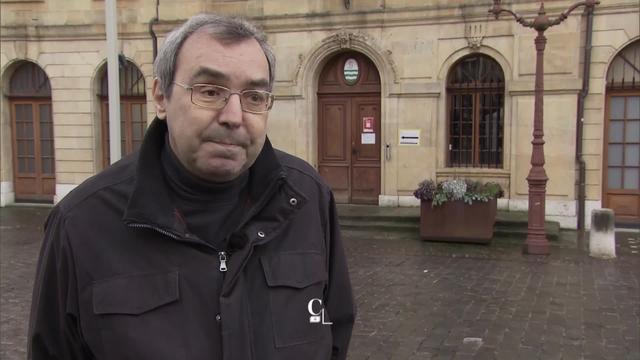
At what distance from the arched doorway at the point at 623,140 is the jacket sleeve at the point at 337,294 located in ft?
38.0

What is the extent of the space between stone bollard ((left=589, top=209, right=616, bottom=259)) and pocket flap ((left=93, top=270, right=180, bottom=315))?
29.7 ft

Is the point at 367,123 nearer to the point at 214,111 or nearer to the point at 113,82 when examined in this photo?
the point at 113,82

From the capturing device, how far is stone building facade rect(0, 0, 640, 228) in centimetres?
1203

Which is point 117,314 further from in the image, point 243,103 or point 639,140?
point 639,140

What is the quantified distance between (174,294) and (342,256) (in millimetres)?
775

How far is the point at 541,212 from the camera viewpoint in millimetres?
9672

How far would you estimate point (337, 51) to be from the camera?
1352cm

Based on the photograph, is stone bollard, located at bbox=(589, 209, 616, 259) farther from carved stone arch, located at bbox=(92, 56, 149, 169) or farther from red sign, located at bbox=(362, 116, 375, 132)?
carved stone arch, located at bbox=(92, 56, 149, 169)

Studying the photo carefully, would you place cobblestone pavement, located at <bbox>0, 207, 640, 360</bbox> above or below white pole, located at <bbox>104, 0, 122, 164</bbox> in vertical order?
below

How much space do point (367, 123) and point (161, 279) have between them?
1222 cm

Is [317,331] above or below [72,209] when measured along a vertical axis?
below

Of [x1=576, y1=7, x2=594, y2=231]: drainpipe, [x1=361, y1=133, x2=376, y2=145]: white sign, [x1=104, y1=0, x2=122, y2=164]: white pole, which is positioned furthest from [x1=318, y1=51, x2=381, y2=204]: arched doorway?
[x1=104, y1=0, x2=122, y2=164]: white pole

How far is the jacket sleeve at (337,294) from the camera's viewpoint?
225 centimetres

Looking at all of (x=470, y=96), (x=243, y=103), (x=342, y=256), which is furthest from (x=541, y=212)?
(x=243, y=103)
